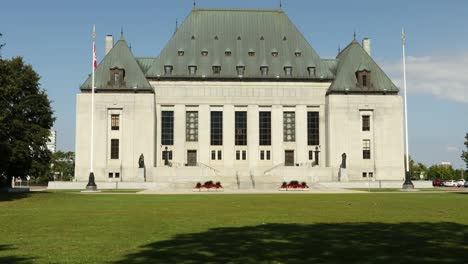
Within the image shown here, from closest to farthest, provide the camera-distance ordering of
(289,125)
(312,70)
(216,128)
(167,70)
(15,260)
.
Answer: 1. (15,260)
2. (167,70)
3. (216,128)
4. (312,70)
5. (289,125)

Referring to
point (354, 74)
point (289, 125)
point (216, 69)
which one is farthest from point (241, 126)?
point (354, 74)

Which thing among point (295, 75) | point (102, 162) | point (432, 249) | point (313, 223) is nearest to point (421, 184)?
point (295, 75)

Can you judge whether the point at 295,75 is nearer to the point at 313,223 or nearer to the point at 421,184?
the point at 421,184

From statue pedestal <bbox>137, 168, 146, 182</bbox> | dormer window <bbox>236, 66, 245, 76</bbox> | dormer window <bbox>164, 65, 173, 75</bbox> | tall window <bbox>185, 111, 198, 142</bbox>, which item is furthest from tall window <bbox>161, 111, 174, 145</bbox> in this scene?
dormer window <bbox>236, 66, 245, 76</bbox>

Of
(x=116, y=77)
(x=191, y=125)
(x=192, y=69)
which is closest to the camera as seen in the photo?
(x=116, y=77)

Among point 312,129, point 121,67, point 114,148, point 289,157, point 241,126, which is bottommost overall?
point 289,157

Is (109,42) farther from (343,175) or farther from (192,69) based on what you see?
(343,175)

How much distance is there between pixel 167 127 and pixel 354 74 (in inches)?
1195

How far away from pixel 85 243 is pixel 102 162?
6956 cm

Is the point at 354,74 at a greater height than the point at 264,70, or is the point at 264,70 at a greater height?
the point at 264,70

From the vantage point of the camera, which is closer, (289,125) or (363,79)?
(363,79)

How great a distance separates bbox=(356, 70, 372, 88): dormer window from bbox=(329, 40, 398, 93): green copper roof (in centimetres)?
50

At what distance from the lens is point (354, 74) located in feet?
283

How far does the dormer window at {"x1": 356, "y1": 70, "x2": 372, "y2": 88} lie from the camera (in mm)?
85062
